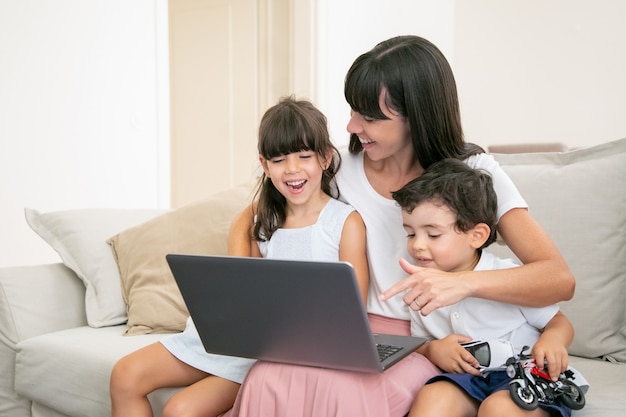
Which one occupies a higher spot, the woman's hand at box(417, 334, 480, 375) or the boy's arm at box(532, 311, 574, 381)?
the boy's arm at box(532, 311, 574, 381)

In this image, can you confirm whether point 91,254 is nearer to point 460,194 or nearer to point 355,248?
point 355,248

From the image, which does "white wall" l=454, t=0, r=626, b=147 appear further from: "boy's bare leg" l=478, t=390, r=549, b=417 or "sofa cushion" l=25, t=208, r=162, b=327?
"boy's bare leg" l=478, t=390, r=549, b=417

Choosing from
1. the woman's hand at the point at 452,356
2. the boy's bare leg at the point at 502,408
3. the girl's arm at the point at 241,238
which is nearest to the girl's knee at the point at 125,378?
the girl's arm at the point at 241,238

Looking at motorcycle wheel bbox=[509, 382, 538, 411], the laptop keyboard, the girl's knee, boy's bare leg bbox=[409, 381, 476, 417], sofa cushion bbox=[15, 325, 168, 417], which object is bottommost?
sofa cushion bbox=[15, 325, 168, 417]

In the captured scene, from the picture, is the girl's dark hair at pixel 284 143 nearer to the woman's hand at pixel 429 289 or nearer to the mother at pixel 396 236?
the mother at pixel 396 236

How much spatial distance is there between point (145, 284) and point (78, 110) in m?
1.39

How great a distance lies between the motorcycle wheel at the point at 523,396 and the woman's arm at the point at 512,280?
0.55ft

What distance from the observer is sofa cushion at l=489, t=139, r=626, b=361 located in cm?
149

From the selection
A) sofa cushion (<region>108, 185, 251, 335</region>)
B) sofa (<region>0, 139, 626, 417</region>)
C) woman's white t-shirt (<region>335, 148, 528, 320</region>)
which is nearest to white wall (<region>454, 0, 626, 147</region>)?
sofa (<region>0, 139, 626, 417</region>)

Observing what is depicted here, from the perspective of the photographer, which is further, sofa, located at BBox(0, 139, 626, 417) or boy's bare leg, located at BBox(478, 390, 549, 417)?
sofa, located at BBox(0, 139, 626, 417)

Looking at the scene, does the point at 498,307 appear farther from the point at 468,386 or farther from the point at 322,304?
the point at 322,304

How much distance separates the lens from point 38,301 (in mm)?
1851

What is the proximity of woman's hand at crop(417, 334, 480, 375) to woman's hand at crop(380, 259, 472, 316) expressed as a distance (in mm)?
110

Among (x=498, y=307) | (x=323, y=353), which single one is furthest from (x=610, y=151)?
(x=323, y=353)
